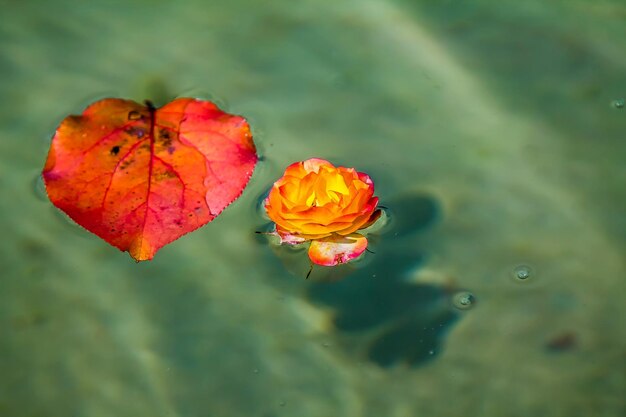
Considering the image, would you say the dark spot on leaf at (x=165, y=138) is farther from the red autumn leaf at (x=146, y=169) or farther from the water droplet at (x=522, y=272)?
the water droplet at (x=522, y=272)

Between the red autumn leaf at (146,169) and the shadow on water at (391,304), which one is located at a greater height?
the red autumn leaf at (146,169)

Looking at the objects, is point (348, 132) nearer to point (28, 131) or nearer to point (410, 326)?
point (410, 326)

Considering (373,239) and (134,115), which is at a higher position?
(134,115)

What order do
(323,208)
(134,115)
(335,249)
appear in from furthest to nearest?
(134,115) < (335,249) < (323,208)

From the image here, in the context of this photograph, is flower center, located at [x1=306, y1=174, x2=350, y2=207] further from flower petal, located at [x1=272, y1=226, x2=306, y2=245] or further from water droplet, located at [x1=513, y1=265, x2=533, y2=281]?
water droplet, located at [x1=513, y1=265, x2=533, y2=281]

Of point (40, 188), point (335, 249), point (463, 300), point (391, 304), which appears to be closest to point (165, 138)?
point (40, 188)

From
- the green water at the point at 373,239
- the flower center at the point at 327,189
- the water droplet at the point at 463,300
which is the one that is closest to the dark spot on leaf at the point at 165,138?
the green water at the point at 373,239

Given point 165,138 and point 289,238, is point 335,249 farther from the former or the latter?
point 165,138
